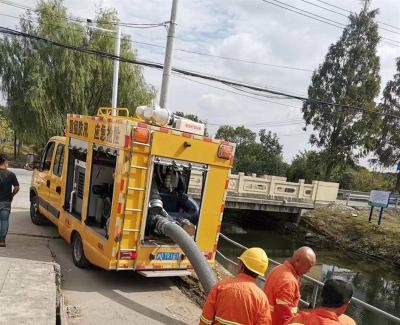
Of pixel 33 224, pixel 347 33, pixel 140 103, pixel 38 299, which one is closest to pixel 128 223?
pixel 38 299

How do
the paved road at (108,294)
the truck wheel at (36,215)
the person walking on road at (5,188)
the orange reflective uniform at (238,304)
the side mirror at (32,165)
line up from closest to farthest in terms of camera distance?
the orange reflective uniform at (238,304) < the paved road at (108,294) < the person walking on road at (5,188) < the side mirror at (32,165) < the truck wheel at (36,215)

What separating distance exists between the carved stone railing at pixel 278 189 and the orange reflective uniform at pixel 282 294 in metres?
18.9

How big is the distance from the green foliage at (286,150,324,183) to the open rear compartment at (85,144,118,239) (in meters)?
30.9

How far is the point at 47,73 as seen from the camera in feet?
83.5

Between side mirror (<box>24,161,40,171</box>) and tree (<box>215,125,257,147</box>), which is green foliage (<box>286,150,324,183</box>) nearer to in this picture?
tree (<box>215,125,257,147</box>)

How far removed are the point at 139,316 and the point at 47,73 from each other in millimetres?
22633

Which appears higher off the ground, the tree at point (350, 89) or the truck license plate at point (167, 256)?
the tree at point (350, 89)

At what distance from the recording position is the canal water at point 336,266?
1362 centimetres

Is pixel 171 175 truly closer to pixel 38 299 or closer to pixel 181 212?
pixel 181 212

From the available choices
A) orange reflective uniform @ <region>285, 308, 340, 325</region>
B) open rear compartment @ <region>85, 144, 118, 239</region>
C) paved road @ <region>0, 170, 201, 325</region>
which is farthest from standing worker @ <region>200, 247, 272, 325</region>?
open rear compartment @ <region>85, 144, 118, 239</region>

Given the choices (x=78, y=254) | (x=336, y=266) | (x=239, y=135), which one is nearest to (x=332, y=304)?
(x=78, y=254)

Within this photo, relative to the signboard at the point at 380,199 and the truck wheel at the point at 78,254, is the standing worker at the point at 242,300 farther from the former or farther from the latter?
the signboard at the point at 380,199

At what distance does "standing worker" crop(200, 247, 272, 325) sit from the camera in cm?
320

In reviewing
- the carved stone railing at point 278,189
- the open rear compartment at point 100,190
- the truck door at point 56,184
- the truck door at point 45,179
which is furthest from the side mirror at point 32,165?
the carved stone railing at point 278,189
